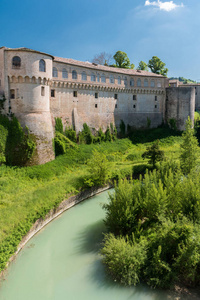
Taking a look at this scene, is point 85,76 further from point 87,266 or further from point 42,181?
point 87,266

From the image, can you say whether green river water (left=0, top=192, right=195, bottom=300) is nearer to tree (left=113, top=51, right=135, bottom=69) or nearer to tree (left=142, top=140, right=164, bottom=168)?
tree (left=142, top=140, right=164, bottom=168)

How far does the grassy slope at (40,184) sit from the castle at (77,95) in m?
1.96

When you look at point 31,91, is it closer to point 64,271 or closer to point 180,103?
point 64,271

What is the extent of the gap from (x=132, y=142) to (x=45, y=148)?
1390cm

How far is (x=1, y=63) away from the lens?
21.6m

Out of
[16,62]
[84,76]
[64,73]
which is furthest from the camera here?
[84,76]

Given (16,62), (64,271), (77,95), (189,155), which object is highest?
(16,62)

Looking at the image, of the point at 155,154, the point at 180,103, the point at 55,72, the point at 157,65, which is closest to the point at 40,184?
the point at 155,154

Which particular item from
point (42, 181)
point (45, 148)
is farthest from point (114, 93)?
point (42, 181)

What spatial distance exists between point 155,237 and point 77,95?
19982 millimetres

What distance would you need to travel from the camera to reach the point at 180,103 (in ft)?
117

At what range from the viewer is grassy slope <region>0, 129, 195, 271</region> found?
43.7 feet

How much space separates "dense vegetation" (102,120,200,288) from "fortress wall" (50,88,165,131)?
1498 centimetres

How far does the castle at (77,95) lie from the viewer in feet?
71.5
